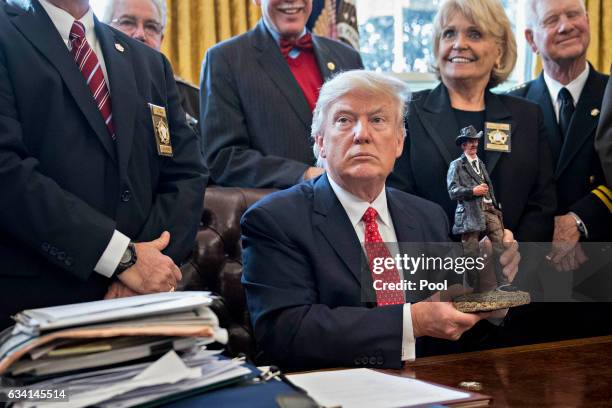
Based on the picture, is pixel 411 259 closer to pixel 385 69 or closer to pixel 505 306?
pixel 505 306


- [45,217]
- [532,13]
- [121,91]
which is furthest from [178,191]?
[532,13]

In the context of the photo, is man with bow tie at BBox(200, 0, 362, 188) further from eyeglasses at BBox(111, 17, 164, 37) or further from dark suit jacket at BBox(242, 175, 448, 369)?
dark suit jacket at BBox(242, 175, 448, 369)

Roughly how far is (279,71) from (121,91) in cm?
131

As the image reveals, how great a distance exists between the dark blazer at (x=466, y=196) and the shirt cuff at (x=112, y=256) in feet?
2.90

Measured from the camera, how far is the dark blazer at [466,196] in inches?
84.9

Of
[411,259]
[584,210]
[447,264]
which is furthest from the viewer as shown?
[584,210]

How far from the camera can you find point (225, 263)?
114 inches

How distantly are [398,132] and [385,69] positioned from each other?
3.55 m

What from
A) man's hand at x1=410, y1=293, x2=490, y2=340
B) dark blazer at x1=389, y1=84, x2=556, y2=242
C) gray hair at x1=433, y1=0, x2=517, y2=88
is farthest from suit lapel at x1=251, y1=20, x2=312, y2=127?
man's hand at x1=410, y1=293, x2=490, y2=340

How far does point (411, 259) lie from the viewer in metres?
2.63

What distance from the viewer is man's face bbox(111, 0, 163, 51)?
3.74 meters

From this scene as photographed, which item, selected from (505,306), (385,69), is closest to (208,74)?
(505,306)

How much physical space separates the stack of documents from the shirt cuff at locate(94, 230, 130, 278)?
71 centimetres

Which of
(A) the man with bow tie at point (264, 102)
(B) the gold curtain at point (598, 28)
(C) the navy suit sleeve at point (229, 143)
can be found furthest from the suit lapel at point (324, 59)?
(B) the gold curtain at point (598, 28)
